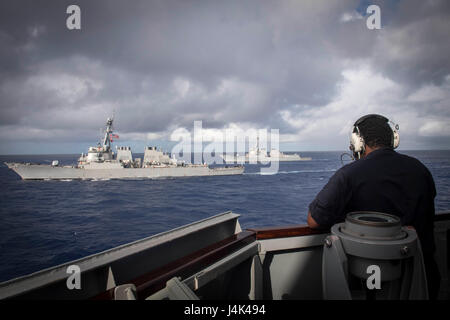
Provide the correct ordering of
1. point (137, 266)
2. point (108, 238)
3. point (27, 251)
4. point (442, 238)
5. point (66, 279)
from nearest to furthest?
1. point (66, 279)
2. point (137, 266)
3. point (442, 238)
4. point (27, 251)
5. point (108, 238)

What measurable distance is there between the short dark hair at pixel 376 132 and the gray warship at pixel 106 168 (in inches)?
1635

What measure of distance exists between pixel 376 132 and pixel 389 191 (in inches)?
17.8

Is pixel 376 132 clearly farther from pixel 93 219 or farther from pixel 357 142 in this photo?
pixel 93 219

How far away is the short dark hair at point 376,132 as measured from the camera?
1.64 metres

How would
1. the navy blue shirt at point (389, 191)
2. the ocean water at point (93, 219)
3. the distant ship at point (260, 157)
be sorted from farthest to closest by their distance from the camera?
the distant ship at point (260, 157) < the ocean water at point (93, 219) < the navy blue shirt at point (389, 191)

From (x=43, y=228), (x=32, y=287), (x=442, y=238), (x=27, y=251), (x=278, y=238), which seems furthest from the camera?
(x=43, y=228)

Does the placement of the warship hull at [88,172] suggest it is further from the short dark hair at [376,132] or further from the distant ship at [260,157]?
the distant ship at [260,157]

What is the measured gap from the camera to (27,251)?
32.3 ft

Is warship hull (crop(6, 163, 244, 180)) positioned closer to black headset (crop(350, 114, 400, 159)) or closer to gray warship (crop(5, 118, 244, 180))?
gray warship (crop(5, 118, 244, 180))

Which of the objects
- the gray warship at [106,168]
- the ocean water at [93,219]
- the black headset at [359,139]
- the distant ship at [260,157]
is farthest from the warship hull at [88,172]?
the distant ship at [260,157]

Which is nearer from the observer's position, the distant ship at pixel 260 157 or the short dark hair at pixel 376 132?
the short dark hair at pixel 376 132

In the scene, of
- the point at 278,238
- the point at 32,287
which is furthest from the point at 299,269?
the point at 32,287
